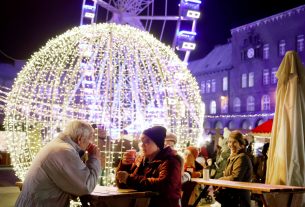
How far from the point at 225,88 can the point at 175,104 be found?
3808 cm

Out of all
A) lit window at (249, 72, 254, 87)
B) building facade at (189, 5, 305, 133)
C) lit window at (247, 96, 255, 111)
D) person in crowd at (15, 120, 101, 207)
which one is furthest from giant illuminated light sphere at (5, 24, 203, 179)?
lit window at (249, 72, 254, 87)

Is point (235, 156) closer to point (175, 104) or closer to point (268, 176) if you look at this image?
point (268, 176)

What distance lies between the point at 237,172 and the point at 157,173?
2185 millimetres

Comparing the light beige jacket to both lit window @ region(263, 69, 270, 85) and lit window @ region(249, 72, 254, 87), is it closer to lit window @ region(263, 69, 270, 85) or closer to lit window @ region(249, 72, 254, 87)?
lit window @ region(263, 69, 270, 85)

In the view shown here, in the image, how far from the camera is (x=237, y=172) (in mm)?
6016

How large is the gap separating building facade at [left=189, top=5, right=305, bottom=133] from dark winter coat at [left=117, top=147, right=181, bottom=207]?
3457 centimetres

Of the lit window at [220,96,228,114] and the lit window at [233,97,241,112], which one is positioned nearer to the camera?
the lit window at [233,97,241,112]

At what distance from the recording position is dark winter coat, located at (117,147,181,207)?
4066mm

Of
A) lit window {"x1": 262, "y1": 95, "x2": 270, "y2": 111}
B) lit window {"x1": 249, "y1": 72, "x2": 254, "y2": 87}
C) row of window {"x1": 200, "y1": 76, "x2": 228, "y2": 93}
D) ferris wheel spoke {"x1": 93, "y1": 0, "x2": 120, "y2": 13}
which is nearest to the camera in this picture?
ferris wheel spoke {"x1": 93, "y1": 0, "x2": 120, "y2": 13}

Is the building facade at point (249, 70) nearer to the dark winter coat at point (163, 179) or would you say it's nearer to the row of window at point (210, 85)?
the row of window at point (210, 85)

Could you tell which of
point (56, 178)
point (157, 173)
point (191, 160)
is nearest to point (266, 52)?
point (191, 160)

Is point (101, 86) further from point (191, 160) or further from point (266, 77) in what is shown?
point (266, 77)

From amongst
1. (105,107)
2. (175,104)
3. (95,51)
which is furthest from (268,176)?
(95,51)

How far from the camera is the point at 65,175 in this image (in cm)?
355
